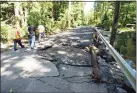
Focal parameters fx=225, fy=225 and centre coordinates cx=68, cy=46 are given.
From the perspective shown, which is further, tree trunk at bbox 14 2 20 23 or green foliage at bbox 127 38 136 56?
tree trunk at bbox 14 2 20 23

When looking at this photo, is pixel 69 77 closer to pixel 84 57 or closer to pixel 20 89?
pixel 20 89

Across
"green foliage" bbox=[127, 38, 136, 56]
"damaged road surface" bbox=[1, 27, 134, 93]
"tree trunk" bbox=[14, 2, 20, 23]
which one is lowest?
"green foliage" bbox=[127, 38, 136, 56]

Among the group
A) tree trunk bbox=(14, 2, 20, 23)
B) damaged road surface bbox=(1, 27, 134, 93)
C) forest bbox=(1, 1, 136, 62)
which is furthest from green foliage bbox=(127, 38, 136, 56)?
tree trunk bbox=(14, 2, 20, 23)

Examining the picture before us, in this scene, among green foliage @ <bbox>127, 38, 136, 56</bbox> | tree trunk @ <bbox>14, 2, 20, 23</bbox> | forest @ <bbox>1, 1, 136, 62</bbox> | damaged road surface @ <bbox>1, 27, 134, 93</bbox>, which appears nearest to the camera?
damaged road surface @ <bbox>1, 27, 134, 93</bbox>

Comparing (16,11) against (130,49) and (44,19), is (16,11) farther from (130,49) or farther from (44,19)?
(130,49)

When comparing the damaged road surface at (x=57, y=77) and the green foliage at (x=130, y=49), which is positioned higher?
the damaged road surface at (x=57, y=77)

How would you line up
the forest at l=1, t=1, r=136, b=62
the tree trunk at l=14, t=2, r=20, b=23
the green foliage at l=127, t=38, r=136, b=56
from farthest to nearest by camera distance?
1. the tree trunk at l=14, t=2, r=20, b=23
2. the forest at l=1, t=1, r=136, b=62
3. the green foliage at l=127, t=38, r=136, b=56

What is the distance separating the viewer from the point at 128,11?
3809 cm

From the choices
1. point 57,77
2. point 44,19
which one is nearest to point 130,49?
point 57,77

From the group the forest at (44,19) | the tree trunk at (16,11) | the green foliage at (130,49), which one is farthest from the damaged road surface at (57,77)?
the tree trunk at (16,11)

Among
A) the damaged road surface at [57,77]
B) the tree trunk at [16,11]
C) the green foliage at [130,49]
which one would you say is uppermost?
the tree trunk at [16,11]

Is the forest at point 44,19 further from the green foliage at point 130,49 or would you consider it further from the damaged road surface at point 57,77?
the damaged road surface at point 57,77

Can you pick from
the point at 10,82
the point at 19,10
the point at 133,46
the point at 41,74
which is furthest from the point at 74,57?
the point at 19,10

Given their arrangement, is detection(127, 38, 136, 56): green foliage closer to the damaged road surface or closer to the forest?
the forest
